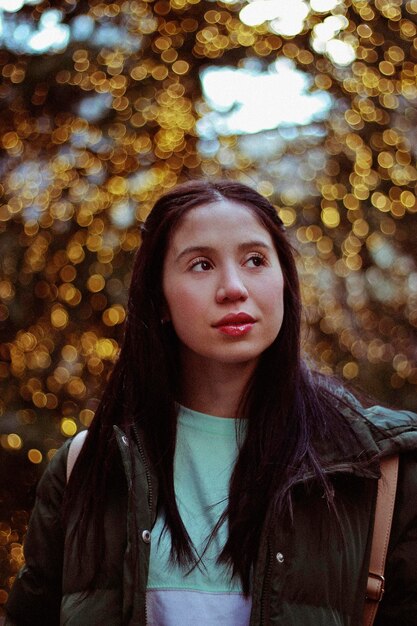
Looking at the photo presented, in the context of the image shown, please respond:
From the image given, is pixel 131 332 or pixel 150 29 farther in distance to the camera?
pixel 150 29

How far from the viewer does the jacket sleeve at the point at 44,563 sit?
1992mm

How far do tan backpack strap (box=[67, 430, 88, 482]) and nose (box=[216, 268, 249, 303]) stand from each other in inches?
21.6

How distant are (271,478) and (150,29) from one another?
7.27 ft

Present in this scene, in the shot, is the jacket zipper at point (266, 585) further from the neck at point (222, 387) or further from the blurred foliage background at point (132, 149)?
the blurred foliage background at point (132, 149)

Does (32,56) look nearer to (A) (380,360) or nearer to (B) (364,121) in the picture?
(B) (364,121)

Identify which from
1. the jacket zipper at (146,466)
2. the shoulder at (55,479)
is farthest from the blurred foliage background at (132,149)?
the jacket zipper at (146,466)

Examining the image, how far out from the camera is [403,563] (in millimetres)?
1720

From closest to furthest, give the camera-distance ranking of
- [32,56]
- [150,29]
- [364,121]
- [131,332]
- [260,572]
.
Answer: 1. [260,572]
2. [131,332]
3. [32,56]
4. [150,29]
5. [364,121]

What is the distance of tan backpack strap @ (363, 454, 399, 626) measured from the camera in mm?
1689

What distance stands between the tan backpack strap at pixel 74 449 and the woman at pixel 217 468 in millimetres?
30

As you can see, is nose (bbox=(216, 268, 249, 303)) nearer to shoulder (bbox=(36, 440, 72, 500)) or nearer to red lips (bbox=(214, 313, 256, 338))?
red lips (bbox=(214, 313, 256, 338))

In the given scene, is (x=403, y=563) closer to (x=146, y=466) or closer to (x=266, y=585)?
(x=266, y=585)

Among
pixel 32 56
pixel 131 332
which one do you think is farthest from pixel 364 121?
pixel 131 332

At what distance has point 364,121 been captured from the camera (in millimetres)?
3602
